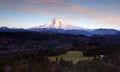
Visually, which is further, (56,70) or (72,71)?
(56,70)

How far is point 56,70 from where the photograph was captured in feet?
104

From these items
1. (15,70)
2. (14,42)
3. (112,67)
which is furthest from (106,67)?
(14,42)

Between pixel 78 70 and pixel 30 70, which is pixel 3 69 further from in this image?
pixel 78 70

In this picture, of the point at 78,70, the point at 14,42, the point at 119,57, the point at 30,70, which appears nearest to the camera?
the point at 78,70

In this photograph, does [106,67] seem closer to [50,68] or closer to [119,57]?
[50,68]

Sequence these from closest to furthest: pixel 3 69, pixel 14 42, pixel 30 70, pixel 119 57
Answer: pixel 30 70 → pixel 3 69 → pixel 119 57 → pixel 14 42

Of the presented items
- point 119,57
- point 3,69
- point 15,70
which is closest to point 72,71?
point 15,70

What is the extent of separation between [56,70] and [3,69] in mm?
8721

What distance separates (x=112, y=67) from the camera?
108 ft

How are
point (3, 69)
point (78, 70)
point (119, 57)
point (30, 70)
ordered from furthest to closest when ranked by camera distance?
point (119, 57), point (3, 69), point (30, 70), point (78, 70)

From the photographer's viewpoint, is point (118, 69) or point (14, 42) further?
point (14, 42)

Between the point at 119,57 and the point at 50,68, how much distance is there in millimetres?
15310

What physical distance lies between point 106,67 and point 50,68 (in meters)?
8.36

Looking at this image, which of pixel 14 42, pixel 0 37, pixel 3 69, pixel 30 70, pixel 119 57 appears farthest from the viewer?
pixel 0 37
